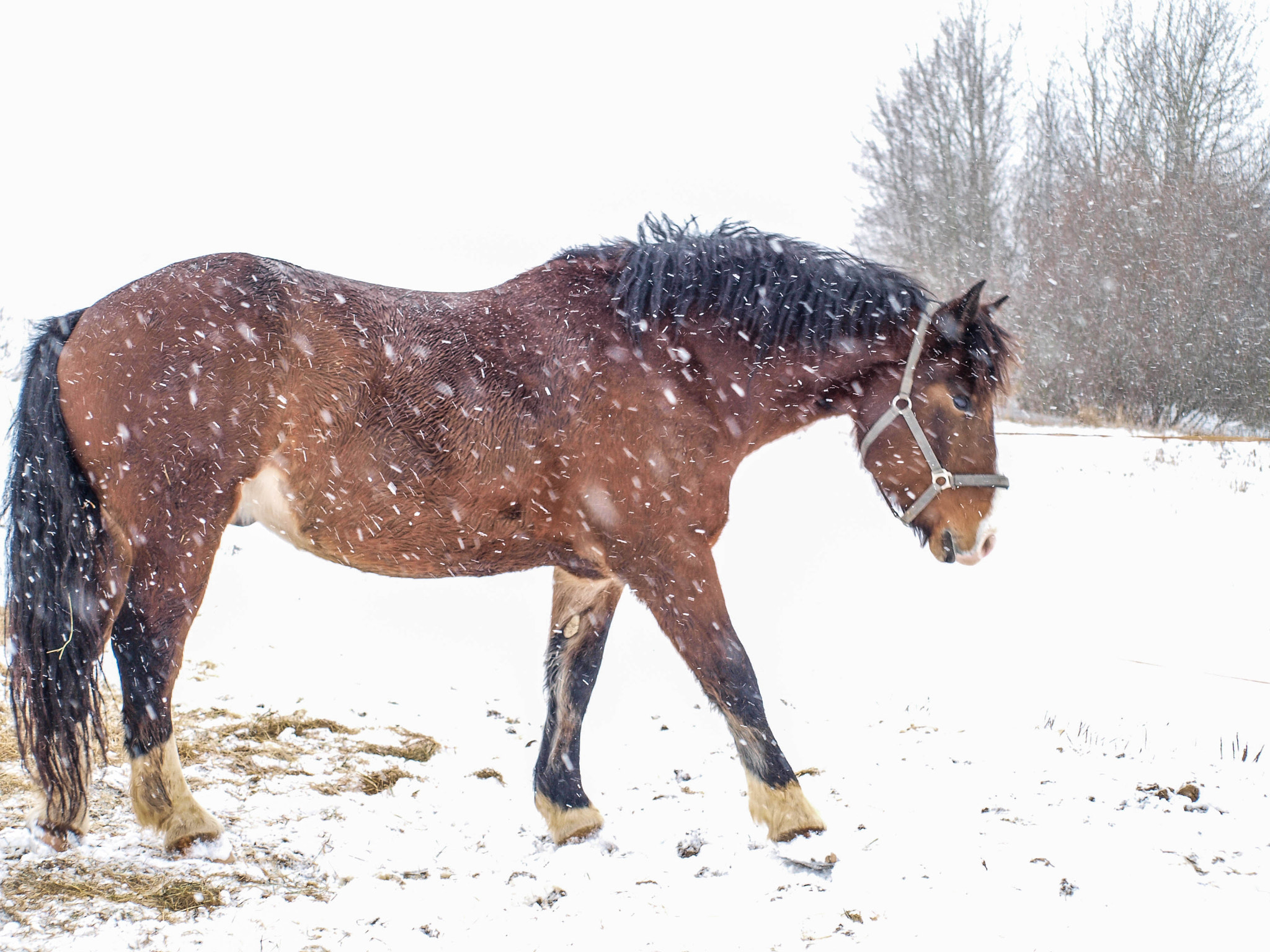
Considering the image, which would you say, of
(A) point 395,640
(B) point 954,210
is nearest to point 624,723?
(A) point 395,640

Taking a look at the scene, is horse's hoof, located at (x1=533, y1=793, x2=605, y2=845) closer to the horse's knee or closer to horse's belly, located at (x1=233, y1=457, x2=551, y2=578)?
horse's belly, located at (x1=233, y1=457, x2=551, y2=578)

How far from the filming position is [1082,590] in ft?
21.0

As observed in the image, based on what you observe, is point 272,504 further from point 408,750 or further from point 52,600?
point 408,750

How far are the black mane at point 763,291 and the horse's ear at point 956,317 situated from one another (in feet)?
0.43

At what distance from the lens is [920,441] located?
3244mm

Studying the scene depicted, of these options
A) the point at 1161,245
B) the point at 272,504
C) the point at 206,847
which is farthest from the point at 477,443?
the point at 1161,245

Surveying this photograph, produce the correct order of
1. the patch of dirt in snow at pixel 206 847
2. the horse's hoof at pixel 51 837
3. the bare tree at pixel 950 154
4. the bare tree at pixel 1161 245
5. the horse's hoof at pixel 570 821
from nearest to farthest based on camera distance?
the patch of dirt in snow at pixel 206 847, the horse's hoof at pixel 51 837, the horse's hoof at pixel 570 821, the bare tree at pixel 1161 245, the bare tree at pixel 950 154

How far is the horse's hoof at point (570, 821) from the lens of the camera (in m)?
3.13

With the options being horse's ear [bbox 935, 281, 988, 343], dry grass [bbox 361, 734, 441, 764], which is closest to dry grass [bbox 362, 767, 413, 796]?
dry grass [bbox 361, 734, 441, 764]

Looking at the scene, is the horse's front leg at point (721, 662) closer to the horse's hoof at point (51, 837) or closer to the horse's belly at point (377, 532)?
the horse's belly at point (377, 532)

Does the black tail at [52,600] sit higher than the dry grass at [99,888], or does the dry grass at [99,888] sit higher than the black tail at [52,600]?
the black tail at [52,600]

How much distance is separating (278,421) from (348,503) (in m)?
0.38

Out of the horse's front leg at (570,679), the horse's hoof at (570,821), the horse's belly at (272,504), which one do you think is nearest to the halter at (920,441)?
the horse's front leg at (570,679)

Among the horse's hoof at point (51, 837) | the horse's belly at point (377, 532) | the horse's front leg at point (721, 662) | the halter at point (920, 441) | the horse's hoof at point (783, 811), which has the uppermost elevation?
the halter at point (920, 441)
